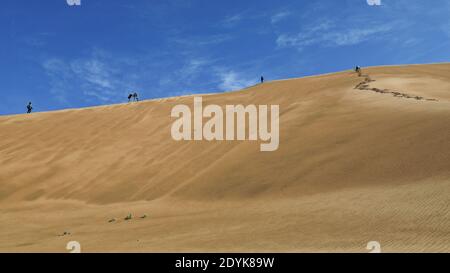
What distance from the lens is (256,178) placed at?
1488 cm

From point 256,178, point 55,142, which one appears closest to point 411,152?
point 256,178

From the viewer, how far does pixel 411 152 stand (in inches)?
523

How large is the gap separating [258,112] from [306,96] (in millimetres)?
2913

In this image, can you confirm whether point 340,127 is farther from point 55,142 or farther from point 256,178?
point 55,142

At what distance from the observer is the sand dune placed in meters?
9.34

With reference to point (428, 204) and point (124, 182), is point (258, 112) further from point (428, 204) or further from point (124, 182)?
point (428, 204)

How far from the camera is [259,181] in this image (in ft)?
47.9

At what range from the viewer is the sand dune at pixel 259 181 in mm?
9336

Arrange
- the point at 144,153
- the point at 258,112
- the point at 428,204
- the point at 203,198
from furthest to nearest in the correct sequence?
the point at 258,112
the point at 144,153
the point at 203,198
the point at 428,204

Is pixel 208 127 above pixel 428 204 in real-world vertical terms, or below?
above
